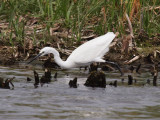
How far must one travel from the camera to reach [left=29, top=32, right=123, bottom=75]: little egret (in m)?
11.2

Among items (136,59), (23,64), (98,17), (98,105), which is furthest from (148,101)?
(98,17)

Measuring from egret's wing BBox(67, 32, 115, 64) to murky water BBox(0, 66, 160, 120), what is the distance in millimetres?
1178

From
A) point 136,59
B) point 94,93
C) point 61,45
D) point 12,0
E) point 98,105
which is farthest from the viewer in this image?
point 12,0

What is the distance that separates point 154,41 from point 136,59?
1.34 metres

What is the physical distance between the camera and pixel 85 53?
11.3 m

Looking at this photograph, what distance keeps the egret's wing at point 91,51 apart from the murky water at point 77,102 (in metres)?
1.18

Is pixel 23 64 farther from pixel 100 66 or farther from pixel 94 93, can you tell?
pixel 94 93

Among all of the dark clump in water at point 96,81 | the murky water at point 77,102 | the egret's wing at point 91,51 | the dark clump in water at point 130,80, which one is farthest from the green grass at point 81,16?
the dark clump in water at point 96,81

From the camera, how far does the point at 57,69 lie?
11852 millimetres

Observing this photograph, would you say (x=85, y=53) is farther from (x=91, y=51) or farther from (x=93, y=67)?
(x=93, y=67)

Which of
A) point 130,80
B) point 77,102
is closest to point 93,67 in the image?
point 130,80

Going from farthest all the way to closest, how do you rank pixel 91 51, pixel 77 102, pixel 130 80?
pixel 91 51 → pixel 130 80 → pixel 77 102

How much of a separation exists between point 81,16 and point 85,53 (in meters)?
1.79

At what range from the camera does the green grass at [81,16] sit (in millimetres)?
12609
